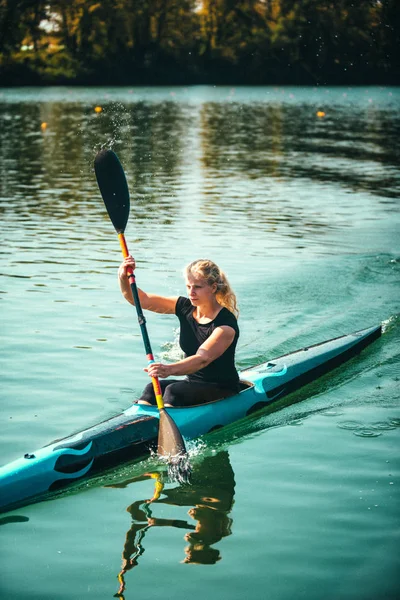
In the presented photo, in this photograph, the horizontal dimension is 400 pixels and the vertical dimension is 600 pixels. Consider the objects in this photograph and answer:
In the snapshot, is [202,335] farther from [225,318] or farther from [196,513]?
[196,513]

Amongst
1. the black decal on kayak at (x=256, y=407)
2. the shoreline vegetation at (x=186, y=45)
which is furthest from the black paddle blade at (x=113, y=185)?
the shoreline vegetation at (x=186, y=45)

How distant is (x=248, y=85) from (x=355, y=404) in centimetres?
7119

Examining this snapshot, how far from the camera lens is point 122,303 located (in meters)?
10.0

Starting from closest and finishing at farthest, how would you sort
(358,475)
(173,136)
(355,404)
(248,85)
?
(358,475), (355,404), (173,136), (248,85)

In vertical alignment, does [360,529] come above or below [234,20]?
below

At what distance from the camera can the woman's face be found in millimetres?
6359

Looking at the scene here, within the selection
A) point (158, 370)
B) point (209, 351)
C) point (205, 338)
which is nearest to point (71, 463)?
point (158, 370)

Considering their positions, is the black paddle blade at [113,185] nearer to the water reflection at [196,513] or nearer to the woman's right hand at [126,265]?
the woman's right hand at [126,265]

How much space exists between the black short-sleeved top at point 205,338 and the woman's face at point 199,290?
0.16 metres

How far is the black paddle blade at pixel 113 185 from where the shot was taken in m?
7.57

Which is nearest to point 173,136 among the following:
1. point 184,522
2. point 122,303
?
point 122,303

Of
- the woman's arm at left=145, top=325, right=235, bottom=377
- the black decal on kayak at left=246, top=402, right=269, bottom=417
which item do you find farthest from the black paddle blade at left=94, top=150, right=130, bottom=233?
the black decal on kayak at left=246, top=402, right=269, bottom=417

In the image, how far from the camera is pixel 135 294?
6668 mm

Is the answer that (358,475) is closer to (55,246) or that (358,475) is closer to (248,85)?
(55,246)
